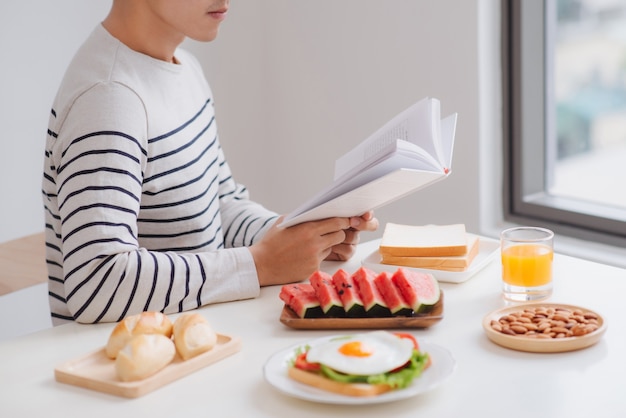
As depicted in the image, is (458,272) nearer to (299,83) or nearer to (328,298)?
(328,298)

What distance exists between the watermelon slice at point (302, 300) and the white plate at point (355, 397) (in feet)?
0.42

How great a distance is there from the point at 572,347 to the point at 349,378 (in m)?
0.33

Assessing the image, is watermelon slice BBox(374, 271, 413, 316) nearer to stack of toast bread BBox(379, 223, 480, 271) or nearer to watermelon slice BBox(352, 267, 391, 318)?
watermelon slice BBox(352, 267, 391, 318)

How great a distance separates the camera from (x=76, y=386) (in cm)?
118

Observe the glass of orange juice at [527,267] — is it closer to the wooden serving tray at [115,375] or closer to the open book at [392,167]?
the open book at [392,167]

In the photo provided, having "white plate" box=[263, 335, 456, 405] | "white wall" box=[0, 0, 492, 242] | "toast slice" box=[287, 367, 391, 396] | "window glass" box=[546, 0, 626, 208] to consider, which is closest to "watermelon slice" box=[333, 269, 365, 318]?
"white plate" box=[263, 335, 456, 405]

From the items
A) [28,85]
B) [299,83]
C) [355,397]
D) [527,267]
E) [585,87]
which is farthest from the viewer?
[299,83]

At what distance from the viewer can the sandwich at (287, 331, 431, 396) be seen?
1069 mm

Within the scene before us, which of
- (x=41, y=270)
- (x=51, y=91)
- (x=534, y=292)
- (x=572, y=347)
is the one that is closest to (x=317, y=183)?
(x=51, y=91)

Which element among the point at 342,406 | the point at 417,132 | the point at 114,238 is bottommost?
the point at 342,406

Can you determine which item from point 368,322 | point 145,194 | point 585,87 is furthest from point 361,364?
point 585,87

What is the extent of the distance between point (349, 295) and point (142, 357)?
34 cm

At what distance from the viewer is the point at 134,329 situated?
1.23 m

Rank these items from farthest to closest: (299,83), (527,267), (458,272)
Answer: (299,83)
(458,272)
(527,267)
